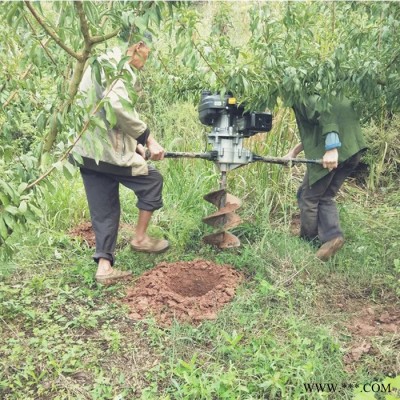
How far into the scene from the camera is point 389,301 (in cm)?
367

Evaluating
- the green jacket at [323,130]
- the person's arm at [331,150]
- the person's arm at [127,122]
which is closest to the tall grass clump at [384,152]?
the green jacket at [323,130]

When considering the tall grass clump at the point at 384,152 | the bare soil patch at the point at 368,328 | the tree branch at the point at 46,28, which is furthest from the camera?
the tall grass clump at the point at 384,152

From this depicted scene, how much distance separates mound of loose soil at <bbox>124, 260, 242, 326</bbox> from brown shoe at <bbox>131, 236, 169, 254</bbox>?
0.15 meters

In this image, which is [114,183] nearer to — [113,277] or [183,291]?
[113,277]

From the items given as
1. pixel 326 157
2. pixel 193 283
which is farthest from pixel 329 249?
pixel 193 283

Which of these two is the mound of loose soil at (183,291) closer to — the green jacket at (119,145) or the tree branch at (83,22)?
the green jacket at (119,145)

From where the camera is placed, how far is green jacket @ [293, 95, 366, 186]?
4.06 meters

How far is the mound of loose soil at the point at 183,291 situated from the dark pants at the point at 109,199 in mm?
365

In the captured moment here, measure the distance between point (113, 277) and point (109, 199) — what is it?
0.56 metres

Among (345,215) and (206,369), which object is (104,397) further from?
(345,215)

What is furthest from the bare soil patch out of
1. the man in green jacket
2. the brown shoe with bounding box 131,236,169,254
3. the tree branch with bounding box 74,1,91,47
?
the tree branch with bounding box 74,1,91,47

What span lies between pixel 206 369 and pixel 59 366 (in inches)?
31.4

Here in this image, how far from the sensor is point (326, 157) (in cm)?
Answer: 403

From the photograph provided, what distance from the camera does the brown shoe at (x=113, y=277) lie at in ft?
12.6
